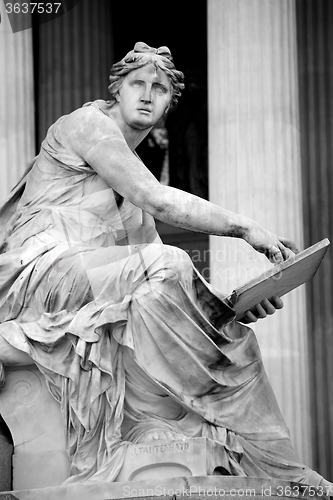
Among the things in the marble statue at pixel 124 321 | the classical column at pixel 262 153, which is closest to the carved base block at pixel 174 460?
the marble statue at pixel 124 321

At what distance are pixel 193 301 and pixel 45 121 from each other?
8651mm

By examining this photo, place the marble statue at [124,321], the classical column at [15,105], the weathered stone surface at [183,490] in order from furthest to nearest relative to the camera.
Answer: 1. the classical column at [15,105]
2. the marble statue at [124,321]
3. the weathered stone surface at [183,490]

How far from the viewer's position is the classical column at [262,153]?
595 inches

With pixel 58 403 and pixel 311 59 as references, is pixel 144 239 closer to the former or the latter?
pixel 58 403

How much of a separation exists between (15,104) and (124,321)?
7.11 metres

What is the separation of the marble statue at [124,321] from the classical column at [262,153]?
4822 mm

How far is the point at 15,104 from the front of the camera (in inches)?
640

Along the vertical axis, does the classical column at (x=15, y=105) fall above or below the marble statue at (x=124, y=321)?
above

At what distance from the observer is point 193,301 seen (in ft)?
31.7

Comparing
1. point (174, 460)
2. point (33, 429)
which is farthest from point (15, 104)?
point (174, 460)

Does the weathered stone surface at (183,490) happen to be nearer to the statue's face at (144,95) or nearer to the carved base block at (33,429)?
the carved base block at (33,429)

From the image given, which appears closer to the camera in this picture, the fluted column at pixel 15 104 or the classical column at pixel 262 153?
the classical column at pixel 262 153

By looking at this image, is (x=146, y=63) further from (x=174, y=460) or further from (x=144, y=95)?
(x=174, y=460)

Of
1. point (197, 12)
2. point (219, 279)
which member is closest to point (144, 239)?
point (219, 279)
